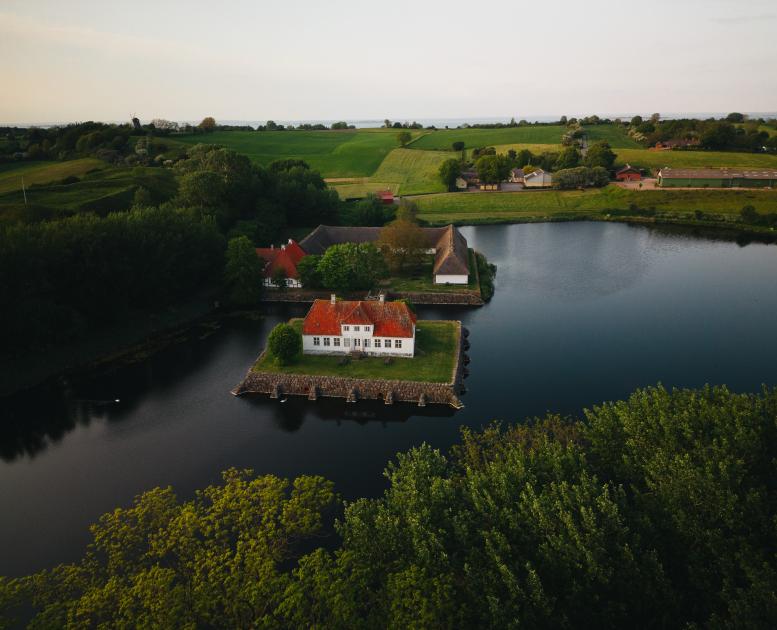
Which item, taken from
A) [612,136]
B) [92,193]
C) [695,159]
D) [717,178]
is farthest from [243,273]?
[612,136]

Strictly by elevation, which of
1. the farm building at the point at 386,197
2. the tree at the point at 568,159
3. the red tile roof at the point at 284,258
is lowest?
the red tile roof at the point at 284,258

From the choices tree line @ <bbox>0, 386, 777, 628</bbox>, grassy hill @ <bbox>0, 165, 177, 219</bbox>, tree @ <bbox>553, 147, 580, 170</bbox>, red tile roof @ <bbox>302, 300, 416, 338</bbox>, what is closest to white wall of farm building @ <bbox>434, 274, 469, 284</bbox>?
red tile roof @ <bbox>302, 300, 416, 338</bbox>

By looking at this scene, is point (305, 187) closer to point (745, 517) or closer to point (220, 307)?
point (220, 307)

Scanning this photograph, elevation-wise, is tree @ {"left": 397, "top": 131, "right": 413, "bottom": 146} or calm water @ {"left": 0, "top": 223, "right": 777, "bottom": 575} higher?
tree @ {"left": 397, "top": 131, "right": 413, "bottom": 146}

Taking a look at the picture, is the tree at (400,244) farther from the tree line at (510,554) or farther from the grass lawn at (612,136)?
the grass lawn at (612,136)

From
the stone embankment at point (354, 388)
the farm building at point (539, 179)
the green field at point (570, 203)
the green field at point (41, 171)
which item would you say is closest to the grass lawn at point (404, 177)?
the green field at point (570, 203)

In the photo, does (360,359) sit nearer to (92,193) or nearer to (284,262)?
(284,262)

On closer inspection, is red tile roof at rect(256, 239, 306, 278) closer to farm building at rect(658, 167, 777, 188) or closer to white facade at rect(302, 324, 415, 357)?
white facade at rect(302, 324, 415, 357)
